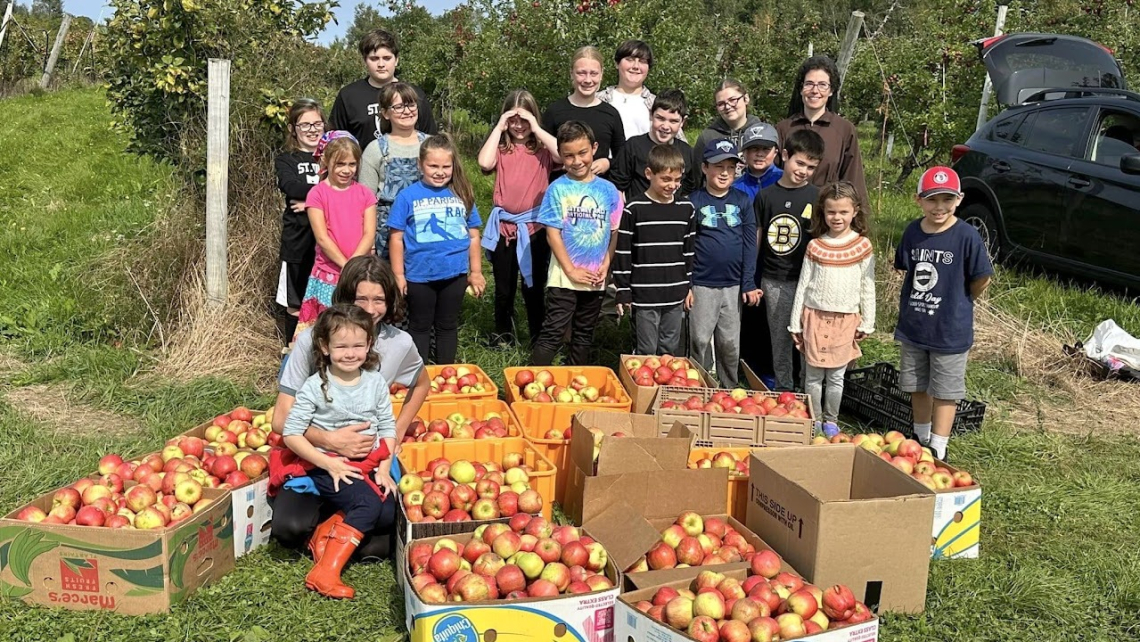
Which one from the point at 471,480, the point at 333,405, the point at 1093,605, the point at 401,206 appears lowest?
the point at 1093,605

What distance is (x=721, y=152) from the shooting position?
529 centimetres

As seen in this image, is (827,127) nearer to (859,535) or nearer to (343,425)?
(859,535)

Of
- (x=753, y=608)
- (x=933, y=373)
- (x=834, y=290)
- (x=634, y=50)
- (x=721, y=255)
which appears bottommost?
(x=753, y=608)

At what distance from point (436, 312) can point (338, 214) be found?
82 centimetres

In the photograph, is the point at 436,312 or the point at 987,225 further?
the point at 987,225

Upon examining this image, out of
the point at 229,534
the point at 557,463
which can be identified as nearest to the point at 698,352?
the point at 557,463

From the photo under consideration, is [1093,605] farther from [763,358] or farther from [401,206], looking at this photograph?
[401,206]

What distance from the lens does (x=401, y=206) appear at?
516 centimetres

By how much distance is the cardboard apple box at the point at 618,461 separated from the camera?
150 inches

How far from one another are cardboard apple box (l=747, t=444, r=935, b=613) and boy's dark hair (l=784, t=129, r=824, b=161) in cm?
216

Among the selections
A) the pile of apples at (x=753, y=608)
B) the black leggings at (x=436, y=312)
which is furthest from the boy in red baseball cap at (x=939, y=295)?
the black leggings at (x=436, y=312)

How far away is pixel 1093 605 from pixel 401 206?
149 inches

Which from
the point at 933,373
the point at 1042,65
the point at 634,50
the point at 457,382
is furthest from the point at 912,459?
the point at 1042,65

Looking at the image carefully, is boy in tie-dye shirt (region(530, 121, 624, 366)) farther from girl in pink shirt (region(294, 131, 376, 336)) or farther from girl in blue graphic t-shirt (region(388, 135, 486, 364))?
girl in pink shirt (region(294, 131, 376, 336))
